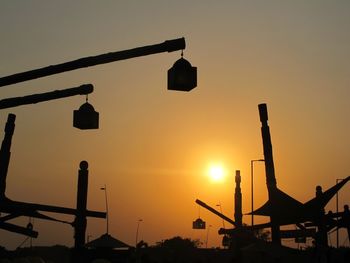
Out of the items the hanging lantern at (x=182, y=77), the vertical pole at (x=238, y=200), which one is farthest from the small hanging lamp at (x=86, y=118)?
the vertical pole at (x=238, y=200)

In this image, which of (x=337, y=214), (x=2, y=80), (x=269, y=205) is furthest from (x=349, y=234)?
(x=2, y=80)

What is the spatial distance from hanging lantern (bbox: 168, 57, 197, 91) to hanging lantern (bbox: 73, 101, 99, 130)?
6.23 ft

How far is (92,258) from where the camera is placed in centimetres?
2538

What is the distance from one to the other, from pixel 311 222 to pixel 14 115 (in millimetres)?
10331

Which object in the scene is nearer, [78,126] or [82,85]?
[78,126]

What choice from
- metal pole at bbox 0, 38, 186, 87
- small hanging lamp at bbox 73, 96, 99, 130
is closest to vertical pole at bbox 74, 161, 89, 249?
small hanging lamp at bbox 73, 96, 99, 130

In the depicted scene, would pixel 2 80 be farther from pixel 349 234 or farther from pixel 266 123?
pixel 266 123

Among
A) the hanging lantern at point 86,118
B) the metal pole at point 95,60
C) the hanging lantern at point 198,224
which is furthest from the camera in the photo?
the hanging lantern at point 198,224

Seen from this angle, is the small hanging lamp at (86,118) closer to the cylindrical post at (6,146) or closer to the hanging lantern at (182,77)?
the hanging lantern at (182,77)

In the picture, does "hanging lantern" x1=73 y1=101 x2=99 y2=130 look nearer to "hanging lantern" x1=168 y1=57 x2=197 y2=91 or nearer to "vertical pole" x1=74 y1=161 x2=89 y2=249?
"hanging lantern" x1=168 y1=57 x2=197 y2=91

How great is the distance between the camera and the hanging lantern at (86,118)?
32.4 ft

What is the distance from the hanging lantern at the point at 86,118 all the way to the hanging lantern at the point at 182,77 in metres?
1.90

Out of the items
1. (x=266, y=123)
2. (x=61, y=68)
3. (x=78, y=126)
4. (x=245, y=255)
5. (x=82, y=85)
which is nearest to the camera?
(x=61, y=68)

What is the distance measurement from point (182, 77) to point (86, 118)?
213 cm
